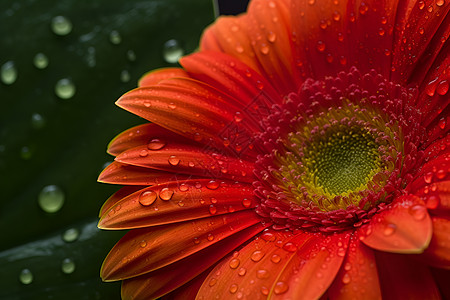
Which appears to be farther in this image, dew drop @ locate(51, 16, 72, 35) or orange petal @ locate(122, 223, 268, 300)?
dew drop @ locate(51, 16, 72, 35)

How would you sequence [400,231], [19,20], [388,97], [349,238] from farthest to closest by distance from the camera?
[19,20]
[388,97]
[349,238]
[400,231]

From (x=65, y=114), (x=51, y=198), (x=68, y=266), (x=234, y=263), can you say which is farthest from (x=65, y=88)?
(x=234, y=263)

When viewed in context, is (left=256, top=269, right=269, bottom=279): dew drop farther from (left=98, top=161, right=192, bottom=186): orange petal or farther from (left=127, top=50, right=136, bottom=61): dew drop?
(left=127, top=50, right=136, bottom=61): dew drop

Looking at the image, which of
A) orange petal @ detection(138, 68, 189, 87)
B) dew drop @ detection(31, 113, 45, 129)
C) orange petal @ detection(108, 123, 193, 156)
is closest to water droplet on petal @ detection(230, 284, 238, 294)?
orange petal @ detection(108, 123, 193, 156)

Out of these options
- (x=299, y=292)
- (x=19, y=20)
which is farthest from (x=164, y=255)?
(x=19, y=20)

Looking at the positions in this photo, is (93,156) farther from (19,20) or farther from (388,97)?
(388,97)

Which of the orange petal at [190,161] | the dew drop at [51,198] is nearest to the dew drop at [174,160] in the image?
the orange petal at [190,161]

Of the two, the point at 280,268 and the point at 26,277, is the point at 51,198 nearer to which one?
the point at 26,277
